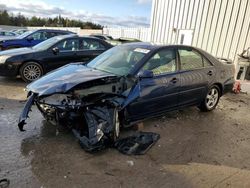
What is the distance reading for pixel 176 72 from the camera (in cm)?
505

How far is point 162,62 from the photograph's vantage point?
16.2 feet

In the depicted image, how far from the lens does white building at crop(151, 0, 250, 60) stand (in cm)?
1033

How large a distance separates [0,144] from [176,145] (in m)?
2.80

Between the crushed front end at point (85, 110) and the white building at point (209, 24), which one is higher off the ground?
the white building at point (209, 24)

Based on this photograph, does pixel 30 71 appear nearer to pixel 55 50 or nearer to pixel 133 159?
pixel 55 50

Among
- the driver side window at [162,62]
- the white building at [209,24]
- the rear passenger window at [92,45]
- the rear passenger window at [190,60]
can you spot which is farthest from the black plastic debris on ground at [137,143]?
the white building at [209,24]

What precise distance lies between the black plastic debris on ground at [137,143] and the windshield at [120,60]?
1115 mm

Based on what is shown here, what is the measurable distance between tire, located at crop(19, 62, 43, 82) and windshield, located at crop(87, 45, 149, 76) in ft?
10.4

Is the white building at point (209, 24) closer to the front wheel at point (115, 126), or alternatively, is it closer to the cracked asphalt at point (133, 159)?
the cracked asphalt at point (133, 159)

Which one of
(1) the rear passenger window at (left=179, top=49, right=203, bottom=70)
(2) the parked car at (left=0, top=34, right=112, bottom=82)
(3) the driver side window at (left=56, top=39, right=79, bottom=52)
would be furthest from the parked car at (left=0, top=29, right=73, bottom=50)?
(1) the rear passenger window at (left=179, top=49, right=203, bottom=70)

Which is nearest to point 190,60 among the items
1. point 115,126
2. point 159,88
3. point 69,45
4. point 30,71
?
point 159,88

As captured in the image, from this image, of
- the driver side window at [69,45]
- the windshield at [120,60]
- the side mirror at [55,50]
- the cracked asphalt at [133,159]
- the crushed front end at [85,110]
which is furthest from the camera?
the driver side window at [69,45]

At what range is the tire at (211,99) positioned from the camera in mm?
6009

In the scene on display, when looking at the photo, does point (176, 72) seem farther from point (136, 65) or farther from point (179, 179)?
point (179, 179)
